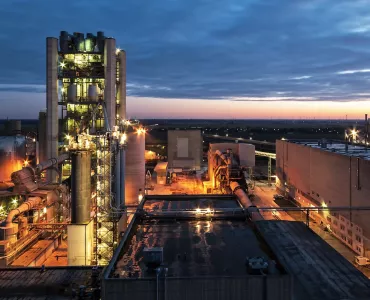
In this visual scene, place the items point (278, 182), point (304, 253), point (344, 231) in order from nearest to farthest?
point (304, 253), point (344, 231), point (278, 182)

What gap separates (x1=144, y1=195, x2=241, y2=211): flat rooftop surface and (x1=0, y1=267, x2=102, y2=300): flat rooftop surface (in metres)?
5.83

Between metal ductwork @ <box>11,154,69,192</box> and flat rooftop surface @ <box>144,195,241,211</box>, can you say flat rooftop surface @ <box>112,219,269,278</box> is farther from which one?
metal ductwork @ <box>11,154,69,192</box>

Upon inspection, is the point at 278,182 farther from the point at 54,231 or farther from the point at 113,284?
the point at 113,284

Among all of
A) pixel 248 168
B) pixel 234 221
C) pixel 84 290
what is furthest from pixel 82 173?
pixel 248 168

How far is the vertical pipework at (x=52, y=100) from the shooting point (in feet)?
96.8

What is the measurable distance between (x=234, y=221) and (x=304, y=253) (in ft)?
10.2

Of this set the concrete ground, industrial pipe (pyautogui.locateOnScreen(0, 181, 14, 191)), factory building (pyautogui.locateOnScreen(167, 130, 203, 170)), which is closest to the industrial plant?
industrial pipe (pyautogui.locateOnScreen(0, 181, 14, 191))

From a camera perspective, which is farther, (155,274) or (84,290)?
(84,290)

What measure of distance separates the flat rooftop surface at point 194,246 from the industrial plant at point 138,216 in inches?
1.4

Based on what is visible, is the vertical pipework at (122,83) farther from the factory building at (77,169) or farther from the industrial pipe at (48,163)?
the industrial pipe at (48,163)

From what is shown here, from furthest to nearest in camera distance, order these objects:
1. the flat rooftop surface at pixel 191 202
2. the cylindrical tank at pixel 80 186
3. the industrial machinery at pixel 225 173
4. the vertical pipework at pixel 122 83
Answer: the industrial machinery at pixel 225 173, the vertical pipework at pixel 122 83, the cylindrical tank at pixel 80 186, the flat rooftop surface at pixel 191 202

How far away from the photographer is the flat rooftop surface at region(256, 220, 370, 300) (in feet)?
35.2

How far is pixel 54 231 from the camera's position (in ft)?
85.5

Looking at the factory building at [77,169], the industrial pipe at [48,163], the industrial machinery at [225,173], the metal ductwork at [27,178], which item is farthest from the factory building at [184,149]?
the metal ductwork at [27,178]
